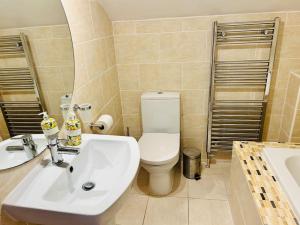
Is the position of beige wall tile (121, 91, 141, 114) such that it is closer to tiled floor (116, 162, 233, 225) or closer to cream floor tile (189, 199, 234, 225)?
tiled floor (116, 162, 233, 225)

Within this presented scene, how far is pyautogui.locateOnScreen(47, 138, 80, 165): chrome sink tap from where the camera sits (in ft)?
3.18

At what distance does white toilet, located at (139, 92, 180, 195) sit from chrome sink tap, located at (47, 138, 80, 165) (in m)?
0.78

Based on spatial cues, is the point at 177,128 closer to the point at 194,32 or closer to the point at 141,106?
the point at 141,106

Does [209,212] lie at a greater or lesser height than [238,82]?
lesser

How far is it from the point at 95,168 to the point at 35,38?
687 mm

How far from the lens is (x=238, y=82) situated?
1933 millimetres

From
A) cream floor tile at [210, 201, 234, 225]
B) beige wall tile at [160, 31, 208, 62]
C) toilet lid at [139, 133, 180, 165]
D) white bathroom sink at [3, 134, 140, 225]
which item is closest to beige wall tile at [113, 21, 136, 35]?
beige wall tile at [160, 31, 208, 62]

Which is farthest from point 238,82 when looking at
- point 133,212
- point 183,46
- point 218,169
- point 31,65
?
point 31,65

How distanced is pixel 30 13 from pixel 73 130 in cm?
54

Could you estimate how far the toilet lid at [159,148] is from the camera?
1.70 m

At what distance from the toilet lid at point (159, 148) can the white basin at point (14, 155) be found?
2.87 feet

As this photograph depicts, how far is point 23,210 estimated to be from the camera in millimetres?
799

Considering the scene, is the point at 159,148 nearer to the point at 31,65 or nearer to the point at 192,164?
the point at 192,164

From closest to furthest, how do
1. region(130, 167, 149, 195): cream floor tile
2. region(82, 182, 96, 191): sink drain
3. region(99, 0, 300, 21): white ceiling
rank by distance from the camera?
region(82, 182, 96, 191): sink drain < region(99, 0, 300, 21): white ceiling < region(130, 167, 149, 195): cream floor tile
